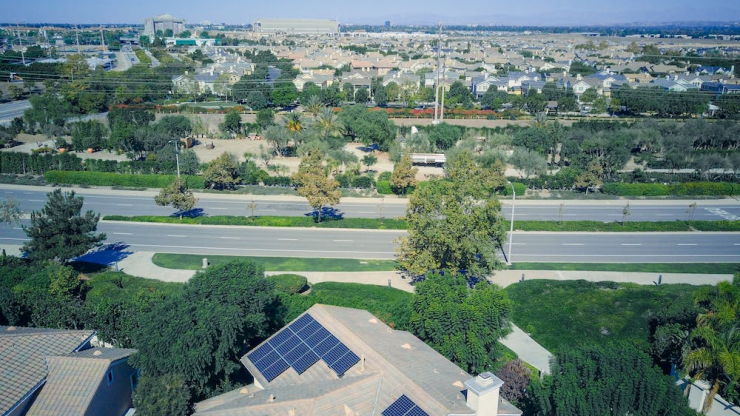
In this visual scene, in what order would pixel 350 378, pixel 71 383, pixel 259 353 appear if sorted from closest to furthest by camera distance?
pixel 350 378
pixel 71 383
pixel 259 353

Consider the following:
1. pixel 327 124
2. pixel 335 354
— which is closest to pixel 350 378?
pixel 335 354

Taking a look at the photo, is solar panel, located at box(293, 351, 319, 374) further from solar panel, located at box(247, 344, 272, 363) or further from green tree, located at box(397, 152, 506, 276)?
green tree, located at box(397, 152, 506, 276)

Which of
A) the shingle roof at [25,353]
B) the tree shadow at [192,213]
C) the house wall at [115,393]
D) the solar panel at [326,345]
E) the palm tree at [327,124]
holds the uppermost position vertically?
the palm tree at [327,124]

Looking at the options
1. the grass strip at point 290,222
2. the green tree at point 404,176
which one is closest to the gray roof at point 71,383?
the grass strip at point 290,222

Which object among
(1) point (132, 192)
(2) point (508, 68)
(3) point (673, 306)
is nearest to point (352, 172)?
(1) point (132, 192)

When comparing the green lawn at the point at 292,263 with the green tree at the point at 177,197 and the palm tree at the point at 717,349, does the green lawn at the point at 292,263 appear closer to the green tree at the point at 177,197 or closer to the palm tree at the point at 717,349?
the green tree at the point at 177,197

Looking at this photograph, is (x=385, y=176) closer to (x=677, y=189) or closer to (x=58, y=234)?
(x=677, y=189)
